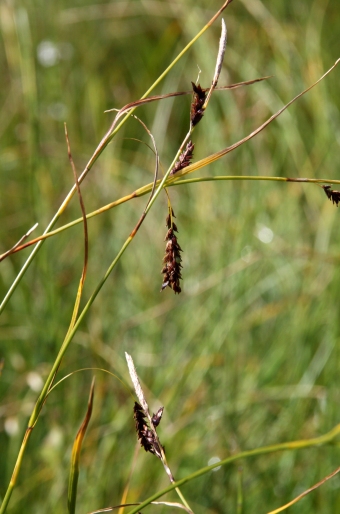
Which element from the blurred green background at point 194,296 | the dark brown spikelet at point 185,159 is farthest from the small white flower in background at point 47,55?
the dark brown spikelet at point 185,159

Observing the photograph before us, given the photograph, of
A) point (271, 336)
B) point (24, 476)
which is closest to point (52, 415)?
point (24, 476)

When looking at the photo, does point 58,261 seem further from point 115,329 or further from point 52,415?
point 52,415

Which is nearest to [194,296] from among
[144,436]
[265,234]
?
[265,234]

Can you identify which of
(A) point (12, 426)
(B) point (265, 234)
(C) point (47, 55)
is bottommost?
(A) point (12, 426)

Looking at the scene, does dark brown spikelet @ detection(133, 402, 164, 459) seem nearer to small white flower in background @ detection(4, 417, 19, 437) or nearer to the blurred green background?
the blurred green background

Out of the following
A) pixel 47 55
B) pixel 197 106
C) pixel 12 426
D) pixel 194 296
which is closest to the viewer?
pixel 197 106

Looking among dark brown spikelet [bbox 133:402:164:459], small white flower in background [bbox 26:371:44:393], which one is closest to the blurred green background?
small white flower in background [bbox 26:371:44:393]

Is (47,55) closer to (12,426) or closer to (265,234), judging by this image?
(265,234)

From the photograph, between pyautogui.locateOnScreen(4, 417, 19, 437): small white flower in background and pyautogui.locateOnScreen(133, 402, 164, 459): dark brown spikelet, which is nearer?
pyautogui.locateOnScreen(133, 402, 164, 459): dark brown spikelet

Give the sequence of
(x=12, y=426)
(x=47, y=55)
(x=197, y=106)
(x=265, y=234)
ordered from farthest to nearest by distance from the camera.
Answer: (x=47, y=55) → (x=265, y=234) → (x=12, y=426) → (x=197, y=106)
